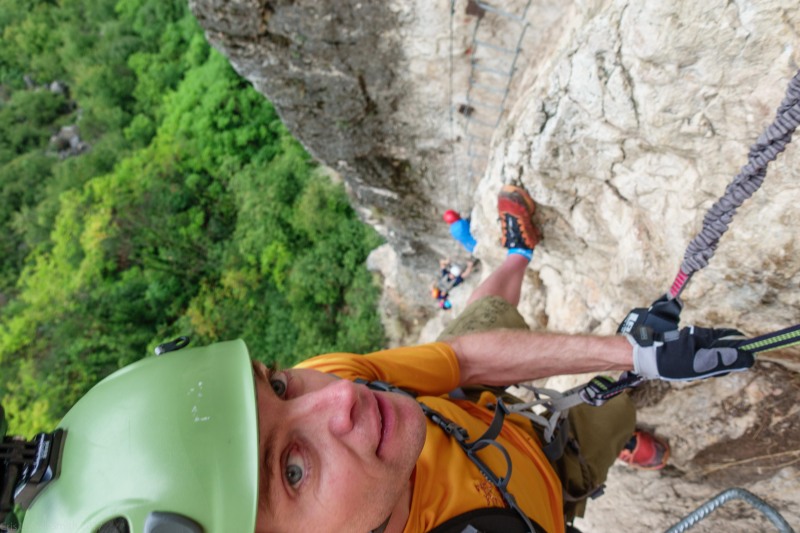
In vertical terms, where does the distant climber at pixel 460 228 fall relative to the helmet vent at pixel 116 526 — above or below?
below

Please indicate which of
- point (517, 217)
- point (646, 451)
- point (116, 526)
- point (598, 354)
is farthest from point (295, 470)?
point (517, 217)

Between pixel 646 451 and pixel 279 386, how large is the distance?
2444mm

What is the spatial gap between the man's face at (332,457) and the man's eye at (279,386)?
25mm

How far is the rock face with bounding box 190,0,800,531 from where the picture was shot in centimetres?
211

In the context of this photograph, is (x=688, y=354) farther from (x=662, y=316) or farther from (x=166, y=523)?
(x=166, y=523)

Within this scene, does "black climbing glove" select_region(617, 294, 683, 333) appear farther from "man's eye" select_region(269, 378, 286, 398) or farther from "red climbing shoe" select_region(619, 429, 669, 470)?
"man's eye" select_region(269, 378, 286, 398)

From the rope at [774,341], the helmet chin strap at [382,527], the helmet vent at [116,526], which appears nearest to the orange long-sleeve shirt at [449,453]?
the helmet chin strap at [382,527]

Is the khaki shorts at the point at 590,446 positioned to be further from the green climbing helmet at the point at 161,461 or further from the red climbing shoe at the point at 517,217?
the green climbing helmet at the point at 161,461

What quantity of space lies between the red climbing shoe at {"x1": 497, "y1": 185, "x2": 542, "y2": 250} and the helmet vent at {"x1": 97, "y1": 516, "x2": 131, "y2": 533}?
2913mm

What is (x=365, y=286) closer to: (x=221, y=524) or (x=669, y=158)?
(x=669, y=158)

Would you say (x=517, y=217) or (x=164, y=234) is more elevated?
(x=517, y=217)

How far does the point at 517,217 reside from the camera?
3689 mm

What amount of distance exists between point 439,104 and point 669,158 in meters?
2.72

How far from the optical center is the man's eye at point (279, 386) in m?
1.84
